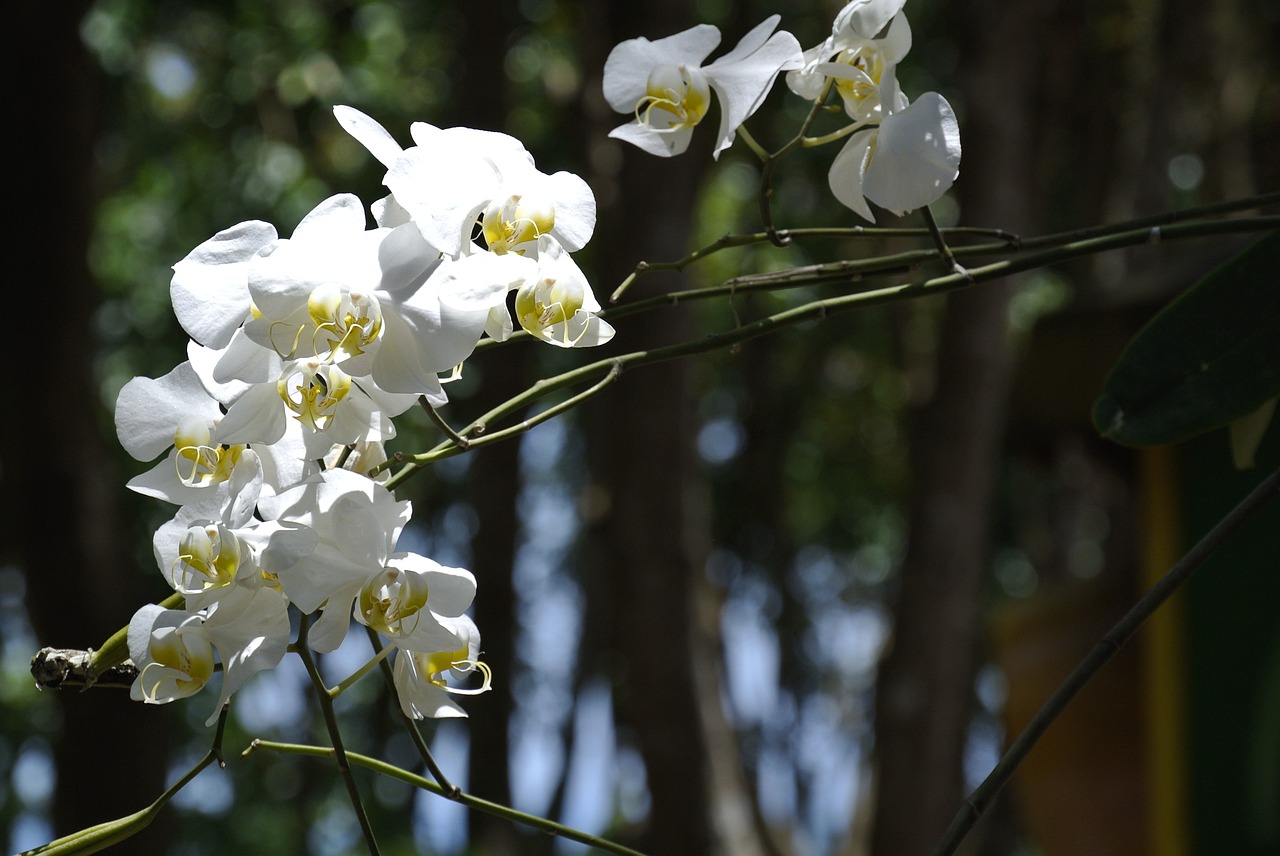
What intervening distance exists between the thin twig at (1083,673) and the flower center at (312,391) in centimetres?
28

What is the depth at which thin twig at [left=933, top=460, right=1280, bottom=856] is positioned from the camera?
0.47 meters

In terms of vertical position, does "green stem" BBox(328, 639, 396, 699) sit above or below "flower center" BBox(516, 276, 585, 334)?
below

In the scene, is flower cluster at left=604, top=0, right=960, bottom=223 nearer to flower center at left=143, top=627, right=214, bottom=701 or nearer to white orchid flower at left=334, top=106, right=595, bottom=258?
white orchid flower at left=334, top=106, right=595, bottom=258

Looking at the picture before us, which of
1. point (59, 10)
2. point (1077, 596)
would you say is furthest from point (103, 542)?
point (1077, 596)

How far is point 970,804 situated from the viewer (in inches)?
19.2

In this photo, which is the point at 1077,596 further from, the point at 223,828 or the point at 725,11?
the point at 223,828

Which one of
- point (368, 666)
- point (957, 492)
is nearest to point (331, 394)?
point (368, 666)

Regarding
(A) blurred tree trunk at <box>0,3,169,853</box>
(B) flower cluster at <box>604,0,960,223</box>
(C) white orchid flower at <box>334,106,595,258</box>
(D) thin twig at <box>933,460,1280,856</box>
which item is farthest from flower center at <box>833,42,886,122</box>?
(A) blurred tree trunk at <box>0,3,169,853</box>

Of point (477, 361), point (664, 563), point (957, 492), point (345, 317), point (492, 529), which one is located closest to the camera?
point (345, 317)

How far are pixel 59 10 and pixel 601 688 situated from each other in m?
5.16

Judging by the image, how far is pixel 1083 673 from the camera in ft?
1.62

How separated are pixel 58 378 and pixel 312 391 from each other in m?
2.56

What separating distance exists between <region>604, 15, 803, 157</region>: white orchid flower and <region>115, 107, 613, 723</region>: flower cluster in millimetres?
129

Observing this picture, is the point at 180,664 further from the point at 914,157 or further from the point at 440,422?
the point at 914,157
